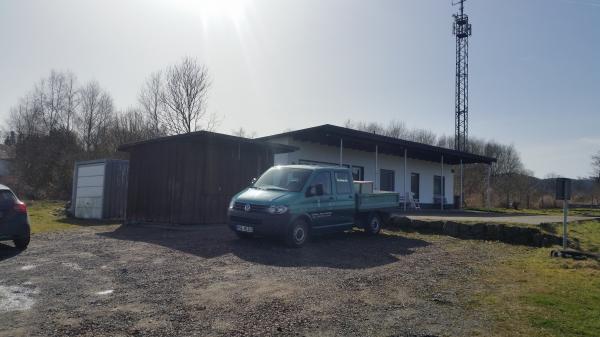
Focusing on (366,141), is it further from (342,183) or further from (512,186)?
(512,186)

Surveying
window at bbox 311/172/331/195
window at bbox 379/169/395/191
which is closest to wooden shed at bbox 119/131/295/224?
window at bbox 311/172/331/195

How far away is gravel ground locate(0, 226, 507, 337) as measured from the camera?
4.61m

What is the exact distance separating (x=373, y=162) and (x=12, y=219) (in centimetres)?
1890

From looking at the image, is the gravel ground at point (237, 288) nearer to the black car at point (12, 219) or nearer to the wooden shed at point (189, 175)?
the black car at point (12, 219)

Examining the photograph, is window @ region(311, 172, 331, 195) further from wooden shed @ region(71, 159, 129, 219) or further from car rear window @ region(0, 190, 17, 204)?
wooden shed @ region(71, 159, 129, 219)

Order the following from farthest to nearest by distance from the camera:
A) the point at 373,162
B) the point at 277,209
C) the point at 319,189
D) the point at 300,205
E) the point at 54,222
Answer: the point at 373,162
the point at 54,222
the point at 319,189
the point at 300,205
the point at 277,209

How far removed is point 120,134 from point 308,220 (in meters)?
35.1

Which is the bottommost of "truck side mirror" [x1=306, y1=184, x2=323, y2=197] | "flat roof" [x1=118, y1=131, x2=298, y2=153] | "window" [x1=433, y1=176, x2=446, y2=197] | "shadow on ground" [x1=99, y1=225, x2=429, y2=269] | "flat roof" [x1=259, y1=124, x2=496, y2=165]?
"shadow on ground" [x1=99, y1=225, x2=429, y2=269]

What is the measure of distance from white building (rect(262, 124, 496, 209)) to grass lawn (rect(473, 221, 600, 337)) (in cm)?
1085

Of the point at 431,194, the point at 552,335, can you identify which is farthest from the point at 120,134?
the point at 552,335

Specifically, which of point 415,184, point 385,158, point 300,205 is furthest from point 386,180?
point 300,205

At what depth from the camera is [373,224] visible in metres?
12.4

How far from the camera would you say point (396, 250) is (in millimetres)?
10031

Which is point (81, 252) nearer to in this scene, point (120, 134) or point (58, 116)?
point (120, 134)
